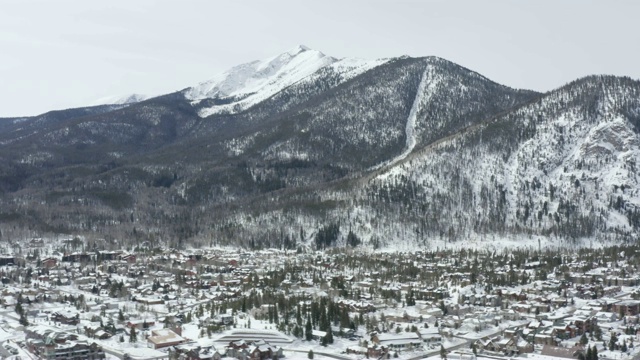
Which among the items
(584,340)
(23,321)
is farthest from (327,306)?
(23,321)

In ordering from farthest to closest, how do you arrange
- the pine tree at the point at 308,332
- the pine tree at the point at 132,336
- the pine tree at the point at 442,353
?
the pine tree at the point at 132,336, the pine tree at the point at 308,332, the pine tree at the point at 442,353

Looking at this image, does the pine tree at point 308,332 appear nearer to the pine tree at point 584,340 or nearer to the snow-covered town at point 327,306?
the snow-covered town at point 327,306

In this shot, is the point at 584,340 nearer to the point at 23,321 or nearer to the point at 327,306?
the point at 327,306

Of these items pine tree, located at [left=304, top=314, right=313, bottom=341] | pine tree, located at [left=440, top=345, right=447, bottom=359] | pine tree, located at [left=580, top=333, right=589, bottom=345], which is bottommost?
pine tree, located at [left=440, top=345, right=447, bottom=359]

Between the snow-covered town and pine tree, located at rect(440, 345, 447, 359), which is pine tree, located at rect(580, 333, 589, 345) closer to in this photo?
the snow-covered town

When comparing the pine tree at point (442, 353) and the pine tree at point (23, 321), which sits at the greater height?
the pine tree at point (23, 321)

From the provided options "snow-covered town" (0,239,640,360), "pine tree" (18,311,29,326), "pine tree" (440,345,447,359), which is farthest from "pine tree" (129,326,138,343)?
"pine tree" (440,345,447,359)

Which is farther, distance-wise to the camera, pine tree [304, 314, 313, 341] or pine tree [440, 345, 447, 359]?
pine tree [304, 314, 313, 341]

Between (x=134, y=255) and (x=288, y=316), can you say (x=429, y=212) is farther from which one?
(x=288, y=316)


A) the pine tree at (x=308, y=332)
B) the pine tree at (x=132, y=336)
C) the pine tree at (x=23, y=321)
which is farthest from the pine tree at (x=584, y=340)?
the pine tree at (x=23, y=321)
